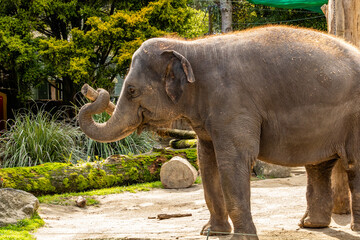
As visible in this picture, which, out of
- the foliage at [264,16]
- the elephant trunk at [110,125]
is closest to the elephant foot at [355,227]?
the elephant trunk at [110,125]

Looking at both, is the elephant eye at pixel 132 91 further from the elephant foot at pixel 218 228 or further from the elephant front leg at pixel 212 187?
the elephant foot at pixel 218 228

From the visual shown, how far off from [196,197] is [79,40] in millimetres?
6530

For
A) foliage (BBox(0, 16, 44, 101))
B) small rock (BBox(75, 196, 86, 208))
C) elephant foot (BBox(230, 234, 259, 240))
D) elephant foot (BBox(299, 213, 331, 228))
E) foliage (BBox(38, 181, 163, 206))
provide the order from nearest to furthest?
elephant foot (BBox(230, 234, 259, 240)), elephant foot (BBox(299, 213, 331, 228)), small rock (BBox(75, 196, 86, 208)), foliage (BBox(38, 181, 163, 206)), foliage (BBox(0, 16, 44, 101))

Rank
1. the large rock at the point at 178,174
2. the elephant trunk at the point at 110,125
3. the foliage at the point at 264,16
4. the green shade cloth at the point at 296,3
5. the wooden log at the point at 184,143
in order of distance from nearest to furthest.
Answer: the elephant trunk at the point at 110,125 < the large rock at the point at 178,174 < the wooden log at the point at 184,143 < the green shade cloth at the point at 296,3 < the foliage at the point at 264,16

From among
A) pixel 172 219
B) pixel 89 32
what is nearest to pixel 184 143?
pixel 89 32

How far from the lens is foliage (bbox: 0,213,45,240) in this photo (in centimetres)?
545

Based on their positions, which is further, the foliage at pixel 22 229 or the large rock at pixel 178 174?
the large rock at pixel 178 174

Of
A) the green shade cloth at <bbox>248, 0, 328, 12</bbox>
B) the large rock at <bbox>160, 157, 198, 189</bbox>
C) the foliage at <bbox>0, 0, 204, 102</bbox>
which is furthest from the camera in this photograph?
the green shade cloth at <bbox>248, 0, 328, 12</bbox>

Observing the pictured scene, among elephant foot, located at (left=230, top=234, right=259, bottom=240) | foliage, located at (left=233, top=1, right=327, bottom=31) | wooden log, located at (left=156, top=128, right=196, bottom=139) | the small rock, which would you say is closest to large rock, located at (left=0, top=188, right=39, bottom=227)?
the small rock

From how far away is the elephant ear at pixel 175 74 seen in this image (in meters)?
4.55

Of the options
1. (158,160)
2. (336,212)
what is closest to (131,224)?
(336,212)

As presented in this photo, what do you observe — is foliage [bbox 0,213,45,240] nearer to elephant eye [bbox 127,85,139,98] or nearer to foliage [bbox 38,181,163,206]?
foliage [bbox 38,181,163,206]

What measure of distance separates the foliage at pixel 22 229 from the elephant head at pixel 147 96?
5.27 feet

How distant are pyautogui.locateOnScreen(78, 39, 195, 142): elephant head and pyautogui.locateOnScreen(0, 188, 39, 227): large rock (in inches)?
86.1
